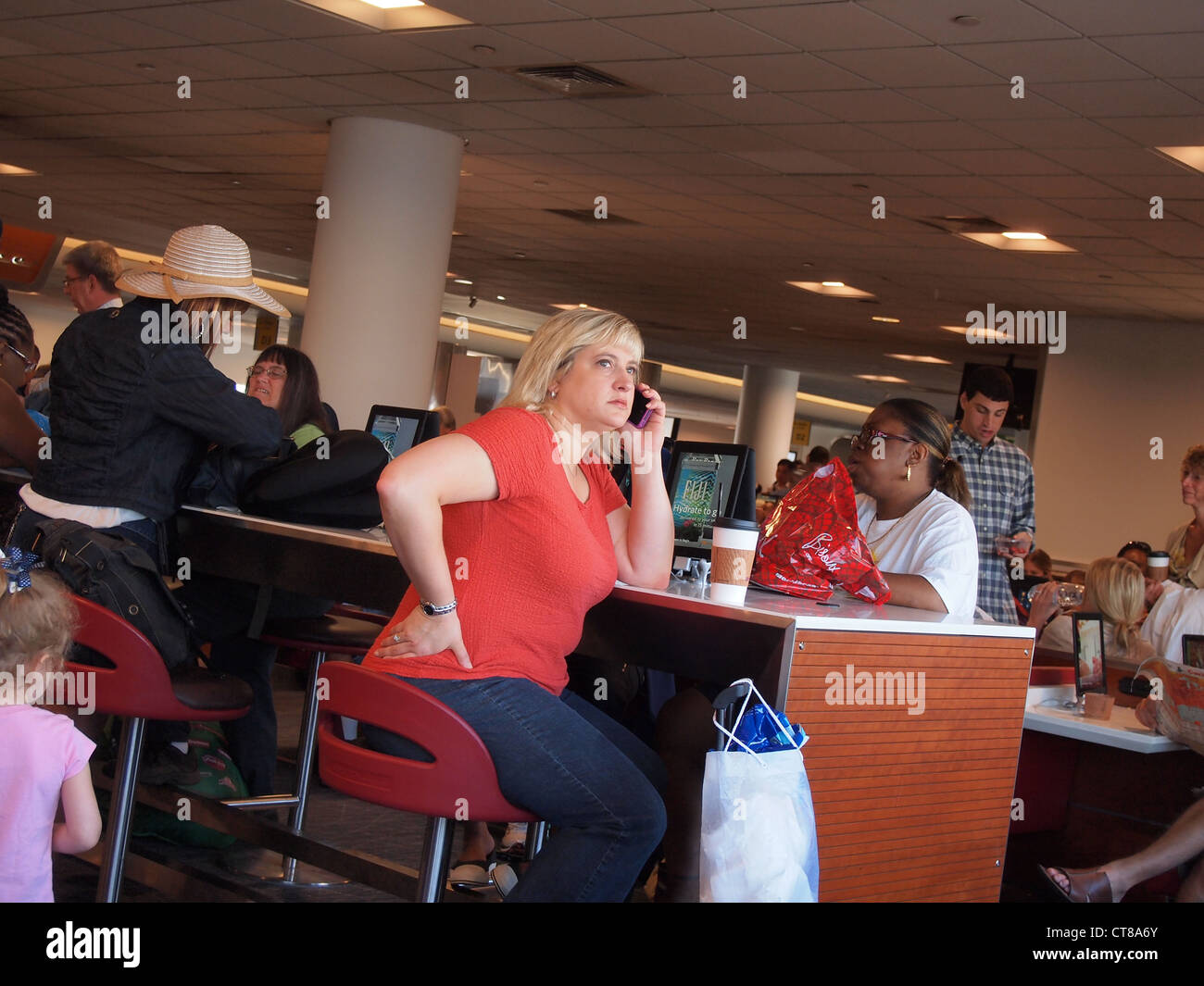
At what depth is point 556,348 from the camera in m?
2.32

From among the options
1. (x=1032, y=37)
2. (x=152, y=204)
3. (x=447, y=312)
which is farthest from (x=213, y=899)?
(x=447, y=312)

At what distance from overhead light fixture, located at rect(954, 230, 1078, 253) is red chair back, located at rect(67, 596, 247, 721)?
6.69 m

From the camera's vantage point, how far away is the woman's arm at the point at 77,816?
1904mm

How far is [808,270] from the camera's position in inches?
412

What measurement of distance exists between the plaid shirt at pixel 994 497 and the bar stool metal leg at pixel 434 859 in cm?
316

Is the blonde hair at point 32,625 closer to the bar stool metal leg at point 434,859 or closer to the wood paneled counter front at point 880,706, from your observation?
the bar stool metal leg at point 434,859

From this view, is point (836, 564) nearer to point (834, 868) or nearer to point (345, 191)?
point (834, 868)

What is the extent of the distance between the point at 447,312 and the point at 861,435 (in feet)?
53.2

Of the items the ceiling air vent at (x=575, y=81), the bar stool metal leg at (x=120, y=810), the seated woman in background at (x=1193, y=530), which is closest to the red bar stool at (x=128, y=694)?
the bar stool metal leg at (x=120, y=810)

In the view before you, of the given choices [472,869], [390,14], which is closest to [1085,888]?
[472,869]

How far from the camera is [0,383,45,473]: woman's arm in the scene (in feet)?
10.9

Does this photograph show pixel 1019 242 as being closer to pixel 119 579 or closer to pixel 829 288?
pixel 829 288

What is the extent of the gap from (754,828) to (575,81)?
193 inches

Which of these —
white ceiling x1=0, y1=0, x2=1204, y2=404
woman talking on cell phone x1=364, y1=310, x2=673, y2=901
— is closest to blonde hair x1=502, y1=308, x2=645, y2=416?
woman talking on cell phone x1=364, y1=310, x2=673, y2=901
